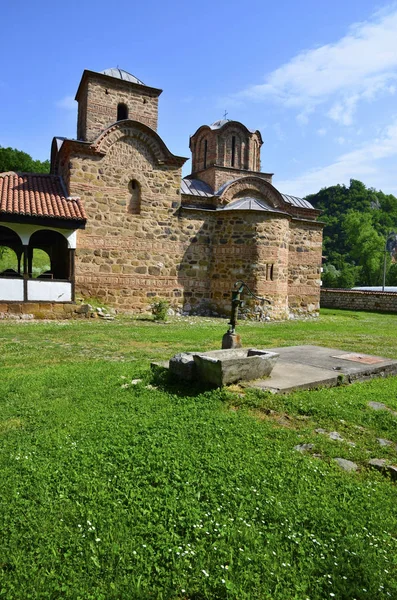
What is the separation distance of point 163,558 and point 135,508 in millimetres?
411

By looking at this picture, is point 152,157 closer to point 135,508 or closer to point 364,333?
point 364,333

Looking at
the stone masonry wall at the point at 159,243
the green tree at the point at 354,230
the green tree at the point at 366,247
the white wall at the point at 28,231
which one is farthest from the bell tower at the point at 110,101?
the green tree at the point at 366,247

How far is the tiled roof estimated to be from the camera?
1164 cm

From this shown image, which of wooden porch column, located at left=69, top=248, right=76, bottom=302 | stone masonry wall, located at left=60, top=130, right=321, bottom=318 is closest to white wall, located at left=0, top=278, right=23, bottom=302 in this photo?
wooden porch column, located at left=69, top=248, right=76, bottom=302

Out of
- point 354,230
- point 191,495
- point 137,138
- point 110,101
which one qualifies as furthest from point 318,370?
point 354,230

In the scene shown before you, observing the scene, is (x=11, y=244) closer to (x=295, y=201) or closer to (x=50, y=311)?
(x=50, y=311)

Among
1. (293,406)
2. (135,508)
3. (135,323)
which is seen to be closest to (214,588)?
(135,508)

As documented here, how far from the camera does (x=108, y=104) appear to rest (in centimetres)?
1454

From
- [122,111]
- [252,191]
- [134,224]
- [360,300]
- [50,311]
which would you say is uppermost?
[122,111]

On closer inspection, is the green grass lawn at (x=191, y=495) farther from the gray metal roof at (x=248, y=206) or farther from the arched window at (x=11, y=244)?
the gray metal roof at (x=248, y=206)

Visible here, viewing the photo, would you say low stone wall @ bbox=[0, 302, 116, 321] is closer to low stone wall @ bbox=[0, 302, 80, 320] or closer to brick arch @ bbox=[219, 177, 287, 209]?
low stone wall @ bbox=[0, 302, 80, 320]

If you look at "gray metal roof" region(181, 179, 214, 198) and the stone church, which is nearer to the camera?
the stone church

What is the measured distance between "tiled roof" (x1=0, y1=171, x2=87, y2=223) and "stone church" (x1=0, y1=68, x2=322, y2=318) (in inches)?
1.2

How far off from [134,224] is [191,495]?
12082mm
